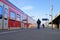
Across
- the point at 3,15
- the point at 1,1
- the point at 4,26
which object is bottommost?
the point at 4,26

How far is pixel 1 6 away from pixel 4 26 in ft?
20.2

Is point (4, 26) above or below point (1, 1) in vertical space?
below

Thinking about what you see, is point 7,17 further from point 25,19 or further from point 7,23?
point 25,19

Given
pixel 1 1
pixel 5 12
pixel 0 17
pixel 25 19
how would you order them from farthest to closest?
pixel 25 19 < pixel 5 12 < pixel 0 17 < pixel 1 1

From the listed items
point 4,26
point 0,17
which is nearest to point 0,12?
point 0,17

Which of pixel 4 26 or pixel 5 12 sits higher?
pixel 5 12

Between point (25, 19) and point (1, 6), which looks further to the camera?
point (25, 19)

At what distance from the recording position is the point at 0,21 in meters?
43.6

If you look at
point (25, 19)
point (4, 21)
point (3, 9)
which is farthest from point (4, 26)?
point (25, 19)

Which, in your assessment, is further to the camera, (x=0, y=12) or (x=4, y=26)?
(x=4, y=26)

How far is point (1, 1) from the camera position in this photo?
40500 mm

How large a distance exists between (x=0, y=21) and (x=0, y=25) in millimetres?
1197

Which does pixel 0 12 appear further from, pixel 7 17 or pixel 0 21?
pixel 7 17

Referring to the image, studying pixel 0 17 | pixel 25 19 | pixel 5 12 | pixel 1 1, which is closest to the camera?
pixel 1 1
